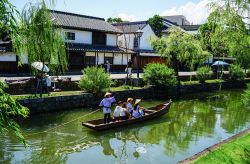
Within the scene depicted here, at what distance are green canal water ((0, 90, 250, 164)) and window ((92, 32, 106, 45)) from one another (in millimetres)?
18931

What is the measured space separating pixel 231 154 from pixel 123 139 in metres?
6.62

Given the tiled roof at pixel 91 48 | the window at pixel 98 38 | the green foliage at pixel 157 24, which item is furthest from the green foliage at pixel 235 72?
the green foliage at pixel 157 24

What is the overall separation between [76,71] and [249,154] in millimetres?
28201

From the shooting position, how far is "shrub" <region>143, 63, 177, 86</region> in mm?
29125

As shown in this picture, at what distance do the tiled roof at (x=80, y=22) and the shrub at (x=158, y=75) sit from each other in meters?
12.5

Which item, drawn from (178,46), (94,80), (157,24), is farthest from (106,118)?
(157,24)

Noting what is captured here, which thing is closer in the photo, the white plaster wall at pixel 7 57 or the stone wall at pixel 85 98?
the stone wall at pixel 85 98

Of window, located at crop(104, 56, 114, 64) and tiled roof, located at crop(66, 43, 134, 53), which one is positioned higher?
tiled roof, located at crop(66, 43, 134, 53)

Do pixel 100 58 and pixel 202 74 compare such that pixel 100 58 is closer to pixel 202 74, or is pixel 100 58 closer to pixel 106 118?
pixel 202 74

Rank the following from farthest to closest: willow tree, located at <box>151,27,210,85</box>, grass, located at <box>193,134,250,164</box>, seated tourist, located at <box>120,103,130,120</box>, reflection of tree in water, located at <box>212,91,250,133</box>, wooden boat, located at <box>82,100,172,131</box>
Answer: willow tree, located at <box>151,27,210,85</box>
reflection of tree in water, located at <box>212,91,250,133</box>
seated tourist, located at <box>120,103,130,120</box>
wooden boat, located at <box>82,100,172,131</box>
grass, located at <box>193,134,250,164</box>

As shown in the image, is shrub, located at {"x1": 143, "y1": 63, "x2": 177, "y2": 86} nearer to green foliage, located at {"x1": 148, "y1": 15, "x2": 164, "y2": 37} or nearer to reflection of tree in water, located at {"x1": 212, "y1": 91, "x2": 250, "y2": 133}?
reflection of tree in water, located at {"x1": 212, "y1": 91, "x2": 250, "y2": 133}

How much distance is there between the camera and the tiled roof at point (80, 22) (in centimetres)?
3725

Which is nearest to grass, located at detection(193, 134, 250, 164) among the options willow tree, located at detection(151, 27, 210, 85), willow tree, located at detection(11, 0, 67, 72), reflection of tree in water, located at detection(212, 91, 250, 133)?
reflection of tree in water, located at detection(212, 91, 250, 133)

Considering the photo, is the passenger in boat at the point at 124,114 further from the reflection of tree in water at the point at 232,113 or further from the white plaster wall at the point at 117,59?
the white plaster wall at the point at 117,59
